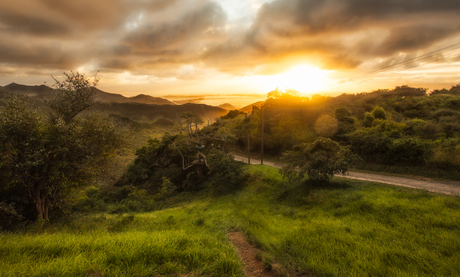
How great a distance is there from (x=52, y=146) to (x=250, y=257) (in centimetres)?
1002

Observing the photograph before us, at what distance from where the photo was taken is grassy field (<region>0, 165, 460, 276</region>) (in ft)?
13.7

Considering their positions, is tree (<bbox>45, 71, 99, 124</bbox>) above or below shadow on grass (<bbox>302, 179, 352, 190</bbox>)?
above

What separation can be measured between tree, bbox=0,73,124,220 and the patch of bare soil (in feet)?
27.5

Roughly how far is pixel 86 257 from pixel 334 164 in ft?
42.4

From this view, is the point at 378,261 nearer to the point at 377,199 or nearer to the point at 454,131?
the point at 377,199

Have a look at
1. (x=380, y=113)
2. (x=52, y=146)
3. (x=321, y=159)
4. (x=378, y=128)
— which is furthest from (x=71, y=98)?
(x=380, y=113)

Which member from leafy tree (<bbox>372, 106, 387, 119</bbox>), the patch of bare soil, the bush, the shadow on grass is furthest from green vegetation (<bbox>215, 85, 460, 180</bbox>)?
the patch of bare soil

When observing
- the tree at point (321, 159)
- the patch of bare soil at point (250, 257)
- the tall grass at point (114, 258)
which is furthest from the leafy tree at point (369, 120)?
the tall grass at point (114, 258)

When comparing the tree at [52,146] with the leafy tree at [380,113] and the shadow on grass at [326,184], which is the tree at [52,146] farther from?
the leafy tree at [380,113]

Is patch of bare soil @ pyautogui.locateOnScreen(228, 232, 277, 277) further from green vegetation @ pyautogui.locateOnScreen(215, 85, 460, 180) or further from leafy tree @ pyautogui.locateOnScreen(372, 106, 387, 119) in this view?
leafy tree @ pyautogui.locateOnScreen(372, 106, 387, 119)

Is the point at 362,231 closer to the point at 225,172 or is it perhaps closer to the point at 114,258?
the point at 114,258

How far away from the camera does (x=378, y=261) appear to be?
519 centimetres

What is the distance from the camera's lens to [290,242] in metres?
7.10

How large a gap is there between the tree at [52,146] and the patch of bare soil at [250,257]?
8.38 m
